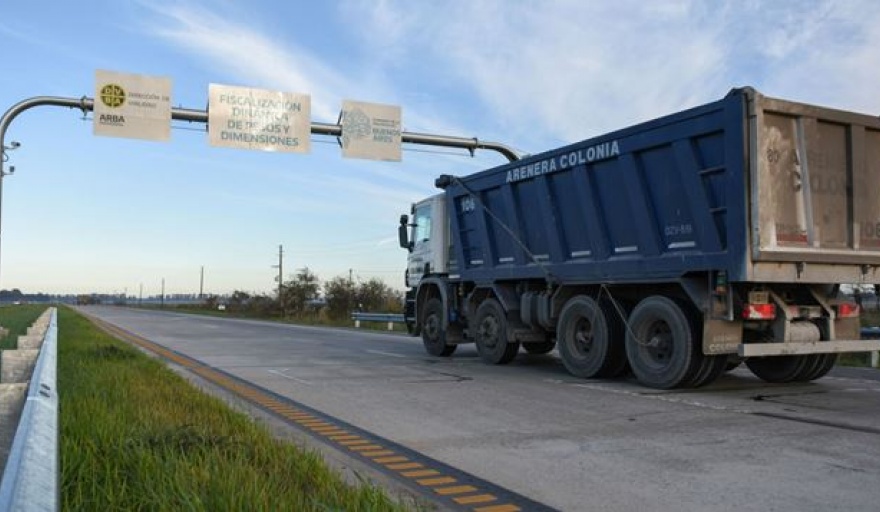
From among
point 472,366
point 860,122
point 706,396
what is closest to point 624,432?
point 706,396

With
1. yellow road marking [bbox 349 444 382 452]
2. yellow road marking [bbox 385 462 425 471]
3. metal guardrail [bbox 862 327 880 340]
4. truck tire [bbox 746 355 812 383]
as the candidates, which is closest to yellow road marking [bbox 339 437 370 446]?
yellow road marking [bbox 349 444 382 452]

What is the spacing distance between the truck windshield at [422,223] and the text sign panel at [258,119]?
4.90 m

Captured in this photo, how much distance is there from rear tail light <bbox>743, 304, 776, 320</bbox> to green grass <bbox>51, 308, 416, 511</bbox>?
5656 mm

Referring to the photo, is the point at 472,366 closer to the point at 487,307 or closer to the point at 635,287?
the point at 487,307

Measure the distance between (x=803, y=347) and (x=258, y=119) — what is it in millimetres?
14265

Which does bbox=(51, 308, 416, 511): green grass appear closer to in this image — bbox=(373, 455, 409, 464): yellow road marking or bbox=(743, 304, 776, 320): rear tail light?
bbox=(373, 455, 409, 464): yellow road marking

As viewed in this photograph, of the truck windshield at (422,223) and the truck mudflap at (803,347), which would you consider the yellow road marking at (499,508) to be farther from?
the truck windshield at (422,223)

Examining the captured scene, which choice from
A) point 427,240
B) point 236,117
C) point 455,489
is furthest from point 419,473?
point 236,117

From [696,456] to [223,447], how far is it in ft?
11.4

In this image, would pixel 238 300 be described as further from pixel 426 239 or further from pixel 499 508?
pixel 499 508

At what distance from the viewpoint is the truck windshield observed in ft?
51.3

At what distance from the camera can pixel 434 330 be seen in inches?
598

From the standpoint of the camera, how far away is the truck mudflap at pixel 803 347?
8.69 metres

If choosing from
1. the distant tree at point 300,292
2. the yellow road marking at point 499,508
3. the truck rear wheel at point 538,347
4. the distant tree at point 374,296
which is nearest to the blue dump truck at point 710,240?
the truck rear wheel at point 538,347
